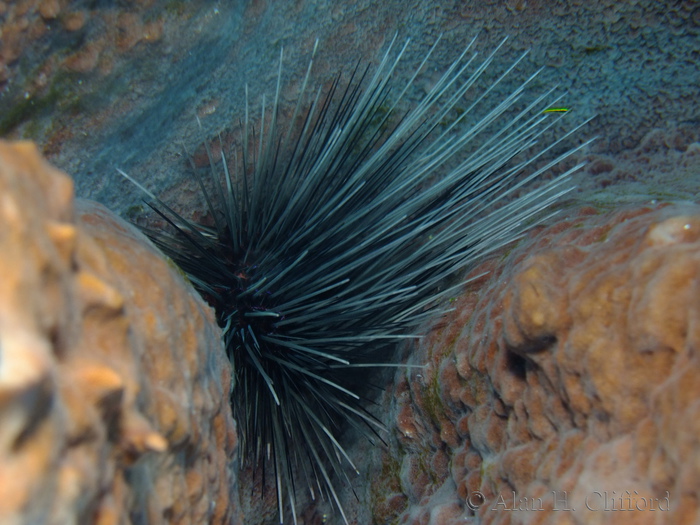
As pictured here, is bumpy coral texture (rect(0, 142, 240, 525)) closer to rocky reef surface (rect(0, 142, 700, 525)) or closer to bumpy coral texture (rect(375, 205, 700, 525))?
rocky reef surface (rect(0, 142, 700, 525))

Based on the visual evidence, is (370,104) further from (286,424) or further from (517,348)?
(286,424)

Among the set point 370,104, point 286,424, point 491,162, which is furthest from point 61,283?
point 491,162

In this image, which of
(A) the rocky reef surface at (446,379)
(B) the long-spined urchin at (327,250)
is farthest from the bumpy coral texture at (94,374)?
(B) the long-spined urchin at (327,250)

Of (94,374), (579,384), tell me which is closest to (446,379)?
(579,384)

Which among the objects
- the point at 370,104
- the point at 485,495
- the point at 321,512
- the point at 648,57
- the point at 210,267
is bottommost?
the point at 321,512

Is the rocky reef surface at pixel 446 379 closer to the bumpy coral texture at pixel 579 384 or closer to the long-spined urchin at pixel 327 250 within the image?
the bumpy coral texture at pixel 579 384

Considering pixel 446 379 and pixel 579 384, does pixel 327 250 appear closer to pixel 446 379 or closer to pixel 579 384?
pixel 446 379

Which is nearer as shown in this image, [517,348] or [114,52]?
[517,348]
